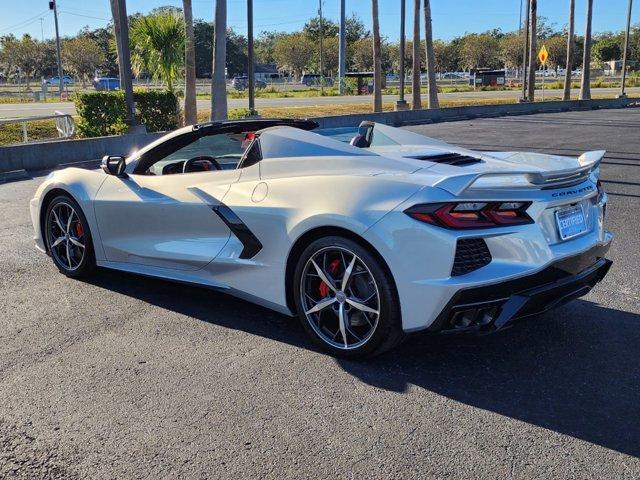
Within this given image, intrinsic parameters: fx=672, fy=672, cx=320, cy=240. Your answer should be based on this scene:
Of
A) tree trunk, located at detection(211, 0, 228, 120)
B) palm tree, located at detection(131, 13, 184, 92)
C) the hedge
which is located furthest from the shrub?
palm tree, located at detection(131, 13, 184, 92)

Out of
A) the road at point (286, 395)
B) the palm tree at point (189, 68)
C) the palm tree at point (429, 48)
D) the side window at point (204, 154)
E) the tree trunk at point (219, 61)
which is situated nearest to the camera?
the road at point (286, 395)

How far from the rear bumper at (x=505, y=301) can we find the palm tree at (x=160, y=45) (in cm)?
1980

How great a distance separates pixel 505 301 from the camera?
3.51 meters

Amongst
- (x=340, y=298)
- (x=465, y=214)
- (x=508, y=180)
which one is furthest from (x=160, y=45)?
(x=465, y=214)

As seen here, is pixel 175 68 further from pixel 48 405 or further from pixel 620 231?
pixel 48 405

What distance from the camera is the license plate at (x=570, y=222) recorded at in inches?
148

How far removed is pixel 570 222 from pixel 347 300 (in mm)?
1355

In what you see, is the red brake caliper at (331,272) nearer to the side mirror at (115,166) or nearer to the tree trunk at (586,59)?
the side mirror at (115,166)

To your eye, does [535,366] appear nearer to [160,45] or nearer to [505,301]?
[505,301]

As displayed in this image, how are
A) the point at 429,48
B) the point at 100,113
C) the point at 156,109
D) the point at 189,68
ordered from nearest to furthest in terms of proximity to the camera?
the point at 100,113
the point at 156,109
the point at 189,68
the point at 429,48

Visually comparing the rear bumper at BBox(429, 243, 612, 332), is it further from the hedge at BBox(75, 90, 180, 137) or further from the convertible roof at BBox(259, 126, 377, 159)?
the hedge at BBox(75, 90, 180, 137)

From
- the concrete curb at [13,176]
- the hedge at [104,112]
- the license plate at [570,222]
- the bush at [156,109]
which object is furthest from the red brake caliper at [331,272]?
the bush at [156,109]

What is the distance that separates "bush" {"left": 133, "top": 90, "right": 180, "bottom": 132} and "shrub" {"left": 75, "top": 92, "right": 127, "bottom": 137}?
1.01 metres

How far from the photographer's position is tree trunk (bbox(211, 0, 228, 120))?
731 inches
